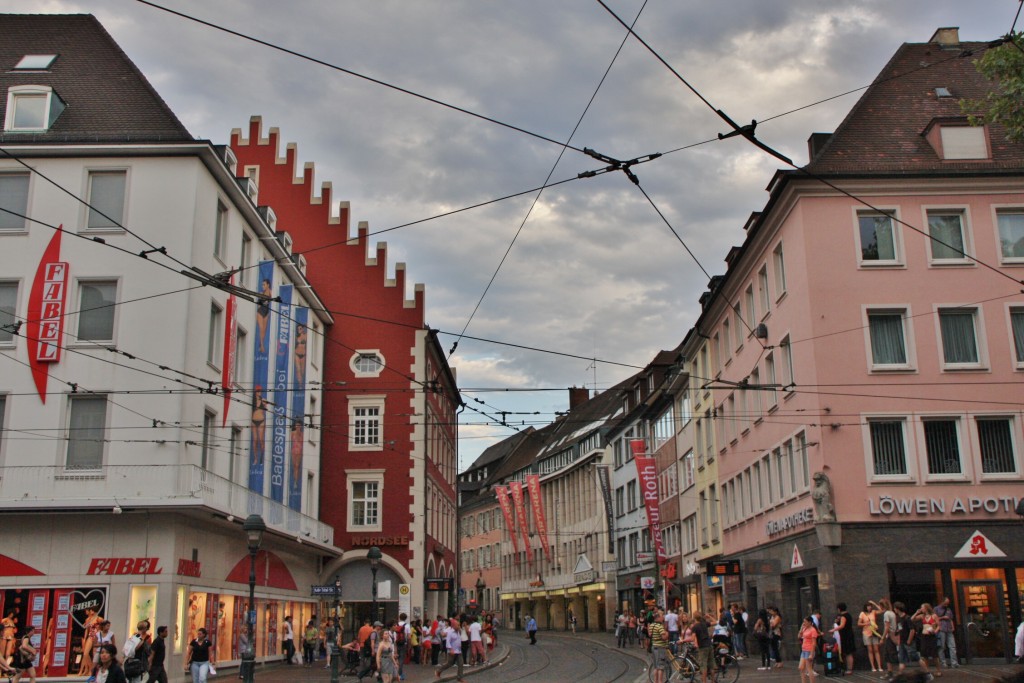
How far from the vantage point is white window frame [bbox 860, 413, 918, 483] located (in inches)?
1144

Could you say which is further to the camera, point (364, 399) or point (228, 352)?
point (364, 399)

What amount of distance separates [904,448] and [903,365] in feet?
7.72

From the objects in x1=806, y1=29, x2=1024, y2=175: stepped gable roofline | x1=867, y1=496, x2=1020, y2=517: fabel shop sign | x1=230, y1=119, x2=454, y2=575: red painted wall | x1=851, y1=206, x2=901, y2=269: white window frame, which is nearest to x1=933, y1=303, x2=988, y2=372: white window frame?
x1=851, y1=206, x2=901, y2=269: white window frame

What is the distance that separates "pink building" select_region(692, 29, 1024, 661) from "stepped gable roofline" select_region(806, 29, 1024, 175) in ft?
0.21

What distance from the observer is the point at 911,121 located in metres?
32.9

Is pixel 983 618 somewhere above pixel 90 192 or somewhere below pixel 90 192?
below

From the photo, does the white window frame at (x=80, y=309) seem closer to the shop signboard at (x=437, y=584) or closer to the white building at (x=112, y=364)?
the white building at (x=112, y=364)

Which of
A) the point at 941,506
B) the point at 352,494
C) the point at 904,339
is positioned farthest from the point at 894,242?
the point at 352,494

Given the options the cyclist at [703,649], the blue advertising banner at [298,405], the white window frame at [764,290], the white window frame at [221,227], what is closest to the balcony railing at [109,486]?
the white window frame at [221,227]

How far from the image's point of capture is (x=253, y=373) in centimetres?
3503

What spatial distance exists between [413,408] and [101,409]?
20498 mm

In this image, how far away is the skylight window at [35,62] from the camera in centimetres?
3222

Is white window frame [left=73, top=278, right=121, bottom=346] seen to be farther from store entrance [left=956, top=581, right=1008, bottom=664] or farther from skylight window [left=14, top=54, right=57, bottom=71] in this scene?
store entrance [left=956, top=581, right=1008, bottom=664]

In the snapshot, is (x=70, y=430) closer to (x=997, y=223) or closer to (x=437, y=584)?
(x=437, y=584)
